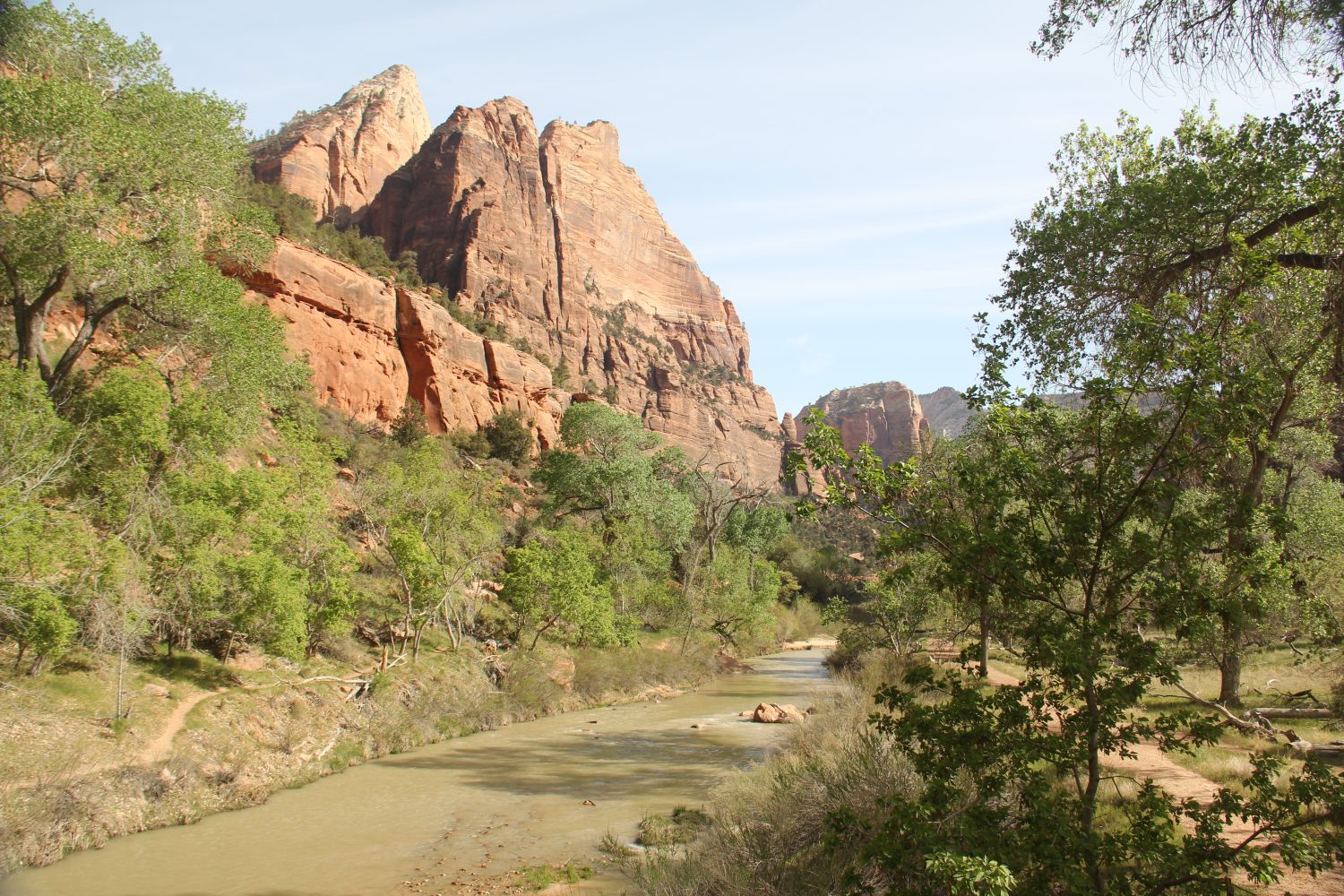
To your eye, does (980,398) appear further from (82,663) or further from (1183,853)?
(82,663)

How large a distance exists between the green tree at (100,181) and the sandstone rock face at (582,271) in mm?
30301

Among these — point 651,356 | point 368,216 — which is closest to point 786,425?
point 651,356

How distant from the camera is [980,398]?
6.32 metres

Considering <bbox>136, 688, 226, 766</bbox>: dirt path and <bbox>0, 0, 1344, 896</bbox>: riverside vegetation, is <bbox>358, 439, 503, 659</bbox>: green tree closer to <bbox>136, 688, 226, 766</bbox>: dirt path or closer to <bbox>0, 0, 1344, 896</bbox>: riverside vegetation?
<bbox>0, 0, 1344, 896</bbox>: riverside vegetation

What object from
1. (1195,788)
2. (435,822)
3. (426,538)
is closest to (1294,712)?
(1195,788)

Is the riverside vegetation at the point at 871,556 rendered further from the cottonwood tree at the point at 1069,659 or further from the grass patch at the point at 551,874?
the grass patch at the point at 551,874

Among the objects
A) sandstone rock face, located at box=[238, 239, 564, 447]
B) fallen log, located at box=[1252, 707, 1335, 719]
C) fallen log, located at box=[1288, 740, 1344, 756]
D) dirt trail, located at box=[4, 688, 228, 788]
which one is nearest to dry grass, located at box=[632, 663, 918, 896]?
A: fallen log, located at box=[1288, 740, 1344, 756]

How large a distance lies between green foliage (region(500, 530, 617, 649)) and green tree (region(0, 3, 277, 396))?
437 inches

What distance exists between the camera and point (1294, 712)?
1345 cm

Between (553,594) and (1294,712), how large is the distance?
64.1 feet

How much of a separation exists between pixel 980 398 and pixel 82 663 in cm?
1677

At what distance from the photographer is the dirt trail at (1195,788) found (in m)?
6.47

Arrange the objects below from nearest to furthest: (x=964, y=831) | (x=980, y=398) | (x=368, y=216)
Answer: (x=964, y=831)
(x=980, y=398)
(x=368, y=216)

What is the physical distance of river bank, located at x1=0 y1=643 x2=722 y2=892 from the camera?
11688mm
